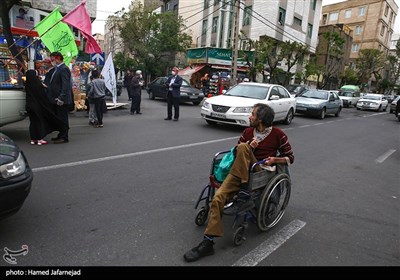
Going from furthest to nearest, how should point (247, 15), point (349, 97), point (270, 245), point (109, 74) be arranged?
point (247, 15)
point (349, 97)
point (109, 74)
point (270, 245)

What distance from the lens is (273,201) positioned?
11.5 feet

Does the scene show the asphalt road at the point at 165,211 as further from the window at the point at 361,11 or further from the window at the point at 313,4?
the window at the point at 361,11

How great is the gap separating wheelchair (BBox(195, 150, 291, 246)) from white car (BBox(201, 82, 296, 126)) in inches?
224

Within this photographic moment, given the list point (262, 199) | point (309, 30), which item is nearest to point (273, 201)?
point (262, 199)

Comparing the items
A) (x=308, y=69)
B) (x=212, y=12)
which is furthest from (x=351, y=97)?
(x=212, y=12)

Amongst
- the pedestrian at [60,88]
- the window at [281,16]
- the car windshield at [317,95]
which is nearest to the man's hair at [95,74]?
the pedestrian at [60,88]

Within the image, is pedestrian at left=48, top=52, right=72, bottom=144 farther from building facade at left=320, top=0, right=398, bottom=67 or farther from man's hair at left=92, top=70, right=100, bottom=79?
building facade at left=320, top=0, right=398, bottom=67

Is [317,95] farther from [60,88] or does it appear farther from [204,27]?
[204,27]

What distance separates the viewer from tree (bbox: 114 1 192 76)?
31.7 m

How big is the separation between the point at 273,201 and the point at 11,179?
8.51 ft

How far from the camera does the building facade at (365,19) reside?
54.9 meters

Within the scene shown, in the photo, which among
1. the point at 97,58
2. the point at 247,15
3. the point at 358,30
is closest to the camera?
the point at 97,58
